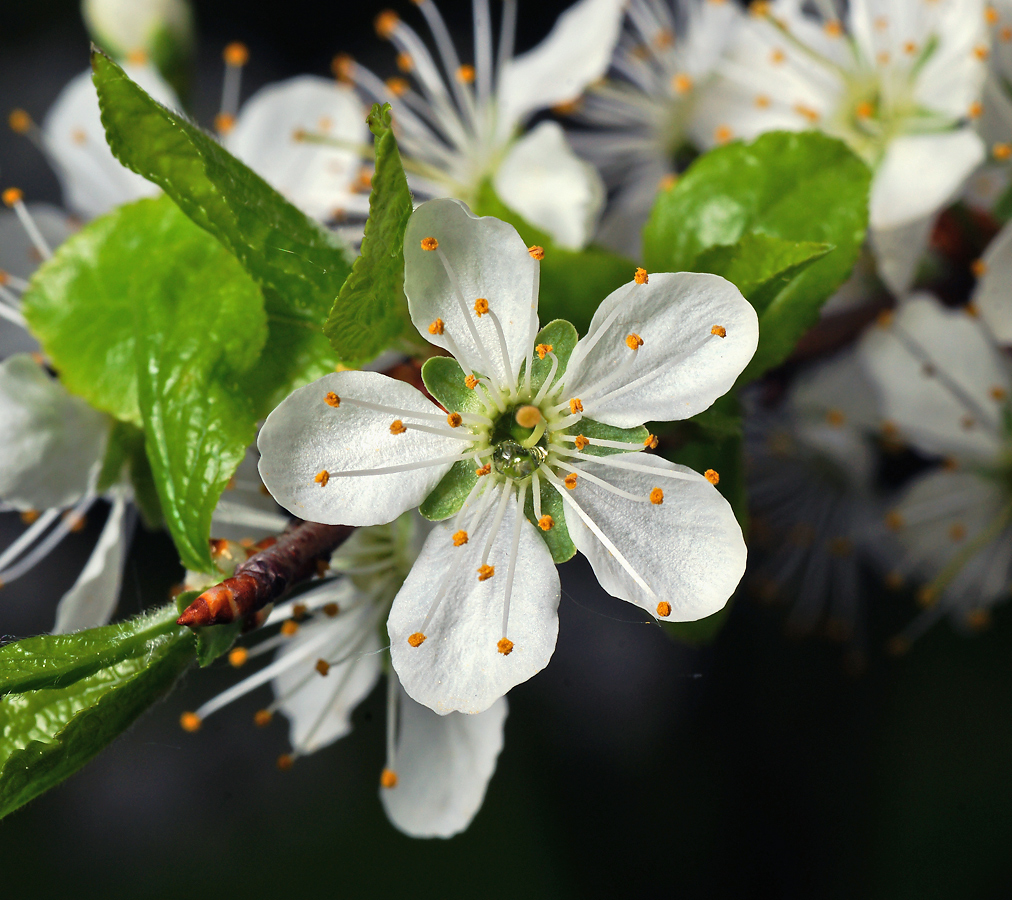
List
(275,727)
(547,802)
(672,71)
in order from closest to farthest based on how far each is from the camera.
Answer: (672,71), (547,802), (275,727)

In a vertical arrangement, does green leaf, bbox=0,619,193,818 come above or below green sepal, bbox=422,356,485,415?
below

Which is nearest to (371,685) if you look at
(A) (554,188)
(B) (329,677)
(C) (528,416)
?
(B) (329,677)

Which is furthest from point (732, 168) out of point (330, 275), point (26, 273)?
point (26, 273)

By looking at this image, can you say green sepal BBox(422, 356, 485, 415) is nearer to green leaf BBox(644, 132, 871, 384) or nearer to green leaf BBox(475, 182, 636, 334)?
green leaf BBox(475, 182, 636, 334)

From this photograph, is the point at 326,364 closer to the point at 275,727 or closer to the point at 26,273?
the point at 26,273

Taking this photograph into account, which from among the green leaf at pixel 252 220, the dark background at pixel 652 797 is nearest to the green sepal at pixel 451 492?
the green leaf at pixel 252 220

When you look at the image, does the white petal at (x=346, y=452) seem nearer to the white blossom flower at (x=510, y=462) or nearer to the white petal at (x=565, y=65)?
the white blossom flower at (x=510, y=462)

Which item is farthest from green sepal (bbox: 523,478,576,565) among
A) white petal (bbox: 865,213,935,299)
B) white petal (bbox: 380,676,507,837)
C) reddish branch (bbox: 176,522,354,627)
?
white petal (bbox: 865,213,935,299)
